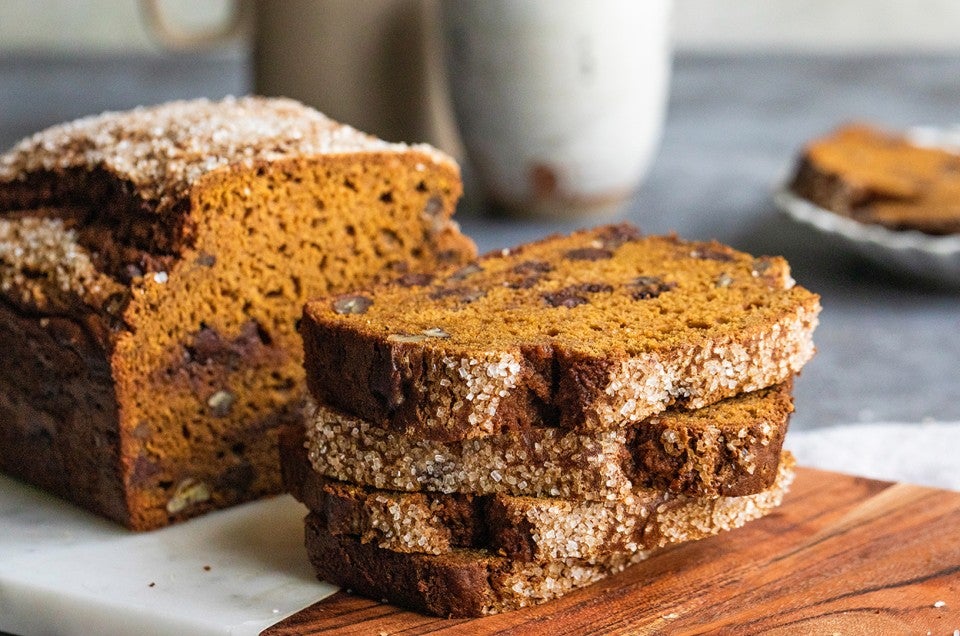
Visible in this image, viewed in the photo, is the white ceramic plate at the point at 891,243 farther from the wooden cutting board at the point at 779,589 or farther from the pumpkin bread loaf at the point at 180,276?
the pumpkin bread loaf at the point at 180,276

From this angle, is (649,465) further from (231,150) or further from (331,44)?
(331,44)

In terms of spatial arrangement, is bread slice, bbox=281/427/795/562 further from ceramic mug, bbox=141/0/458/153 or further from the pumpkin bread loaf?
ceramic mug, bbox=141/0/458/153

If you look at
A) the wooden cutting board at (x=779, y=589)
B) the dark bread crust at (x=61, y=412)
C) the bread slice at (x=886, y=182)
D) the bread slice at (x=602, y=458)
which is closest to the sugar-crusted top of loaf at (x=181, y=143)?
the dark bread crust at (x=61, y=412)

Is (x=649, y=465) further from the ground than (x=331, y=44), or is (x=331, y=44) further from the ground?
(x=331, y=44)

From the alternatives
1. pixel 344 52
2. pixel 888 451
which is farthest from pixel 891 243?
pixel 344 52

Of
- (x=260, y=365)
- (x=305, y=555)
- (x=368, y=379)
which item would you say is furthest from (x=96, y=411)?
(x=368, y=379)

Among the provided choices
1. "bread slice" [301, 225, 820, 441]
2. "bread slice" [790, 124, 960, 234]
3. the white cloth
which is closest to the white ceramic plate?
"bread slice" [790, 124, 960, 234]
